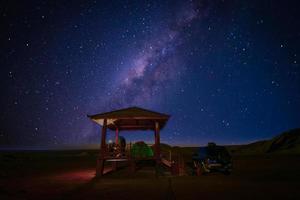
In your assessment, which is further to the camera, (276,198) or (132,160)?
(132,160)

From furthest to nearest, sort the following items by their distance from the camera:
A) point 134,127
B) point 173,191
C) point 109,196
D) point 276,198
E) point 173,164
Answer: point 134,127, point 173,164, point 173,191, point 109,196, point 276,198

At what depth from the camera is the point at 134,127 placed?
1112 inches

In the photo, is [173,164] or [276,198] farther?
[173,164]

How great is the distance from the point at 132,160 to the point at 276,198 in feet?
40.1

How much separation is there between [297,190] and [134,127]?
17.4 m

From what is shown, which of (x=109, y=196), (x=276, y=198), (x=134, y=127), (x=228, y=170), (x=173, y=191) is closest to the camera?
(x=276, y=198)

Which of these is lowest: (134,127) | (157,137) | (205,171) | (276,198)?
(276,198)

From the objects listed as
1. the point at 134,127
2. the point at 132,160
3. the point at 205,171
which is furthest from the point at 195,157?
the point at 134,127

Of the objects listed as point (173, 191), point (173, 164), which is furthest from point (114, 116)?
point (173, 191)

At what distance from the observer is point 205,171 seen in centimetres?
2019

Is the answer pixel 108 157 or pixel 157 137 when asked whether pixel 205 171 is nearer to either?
pixel 157 137

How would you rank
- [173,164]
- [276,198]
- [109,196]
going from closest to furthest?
[276,198] → [109,196] → [173,164]

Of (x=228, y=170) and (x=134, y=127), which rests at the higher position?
(x=134, y=127)

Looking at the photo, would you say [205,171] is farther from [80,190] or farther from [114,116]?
[80,190]
